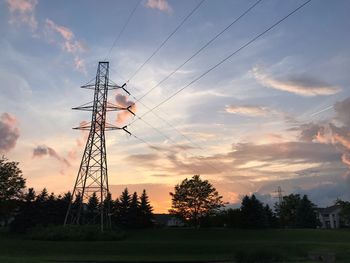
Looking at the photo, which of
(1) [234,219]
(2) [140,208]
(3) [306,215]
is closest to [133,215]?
(2) [140,208]

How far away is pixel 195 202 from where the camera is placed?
332ft

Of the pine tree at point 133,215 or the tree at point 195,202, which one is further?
the tree at point 195,202

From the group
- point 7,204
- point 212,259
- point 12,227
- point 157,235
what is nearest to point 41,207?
point 12,227

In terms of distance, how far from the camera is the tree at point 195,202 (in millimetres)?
101250

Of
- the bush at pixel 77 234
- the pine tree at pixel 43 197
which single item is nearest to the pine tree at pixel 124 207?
the pine tree at pixel 43 197

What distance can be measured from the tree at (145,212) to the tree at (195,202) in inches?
550

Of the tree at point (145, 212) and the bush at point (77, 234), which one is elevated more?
the tree at point (145, 212)

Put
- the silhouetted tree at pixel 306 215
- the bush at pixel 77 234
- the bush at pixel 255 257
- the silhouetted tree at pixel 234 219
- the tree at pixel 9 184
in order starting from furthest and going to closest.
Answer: the silhouetted tree at pixel 306 215 → the silhouetted tree at pixel 234 219 → the tree at pixel 9 184 → the bush at pixel 77 234 → the bush at pixel 255 257

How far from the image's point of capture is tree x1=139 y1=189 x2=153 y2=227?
8662cm

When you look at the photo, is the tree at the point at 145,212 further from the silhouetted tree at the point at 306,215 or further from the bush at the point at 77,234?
the silhouetted tree at the point at 306,215

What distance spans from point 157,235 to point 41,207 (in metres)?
24.8

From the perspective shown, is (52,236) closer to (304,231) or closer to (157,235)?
(157,235)

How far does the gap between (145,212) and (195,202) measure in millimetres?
16932

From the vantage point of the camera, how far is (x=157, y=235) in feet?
243
